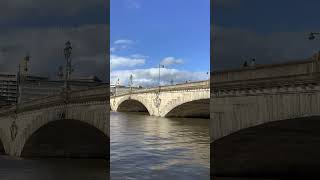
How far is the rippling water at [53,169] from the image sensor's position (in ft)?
64.8

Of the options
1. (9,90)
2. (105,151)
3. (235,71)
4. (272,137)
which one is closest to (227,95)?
(235,71)

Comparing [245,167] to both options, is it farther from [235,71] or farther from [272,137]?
[235,71]

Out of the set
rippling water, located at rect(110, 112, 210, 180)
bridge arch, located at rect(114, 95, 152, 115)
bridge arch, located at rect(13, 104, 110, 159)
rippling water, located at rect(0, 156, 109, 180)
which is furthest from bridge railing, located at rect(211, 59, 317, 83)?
bridge arch, located at rect(114, 95, 152, 115)

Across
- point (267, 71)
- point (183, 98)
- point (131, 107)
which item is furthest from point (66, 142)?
point (131, 107)

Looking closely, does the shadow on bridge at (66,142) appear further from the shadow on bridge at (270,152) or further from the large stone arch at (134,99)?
the large stone arch at (134,99)

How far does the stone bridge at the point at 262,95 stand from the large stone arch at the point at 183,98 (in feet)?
74.4

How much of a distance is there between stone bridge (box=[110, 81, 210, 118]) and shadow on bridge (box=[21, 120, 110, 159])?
43.9ft

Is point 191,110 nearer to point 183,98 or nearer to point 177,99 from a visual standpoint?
point 177,99

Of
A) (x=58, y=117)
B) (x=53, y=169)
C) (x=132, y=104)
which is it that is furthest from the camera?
(x=132, y=104)

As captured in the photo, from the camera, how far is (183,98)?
146 ft

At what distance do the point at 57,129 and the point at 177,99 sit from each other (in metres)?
22.2

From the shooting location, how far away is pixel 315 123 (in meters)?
13.6

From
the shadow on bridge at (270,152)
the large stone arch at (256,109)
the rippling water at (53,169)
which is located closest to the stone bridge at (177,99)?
the rippling water at (53,169)

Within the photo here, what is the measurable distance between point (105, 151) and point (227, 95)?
41.6ft
